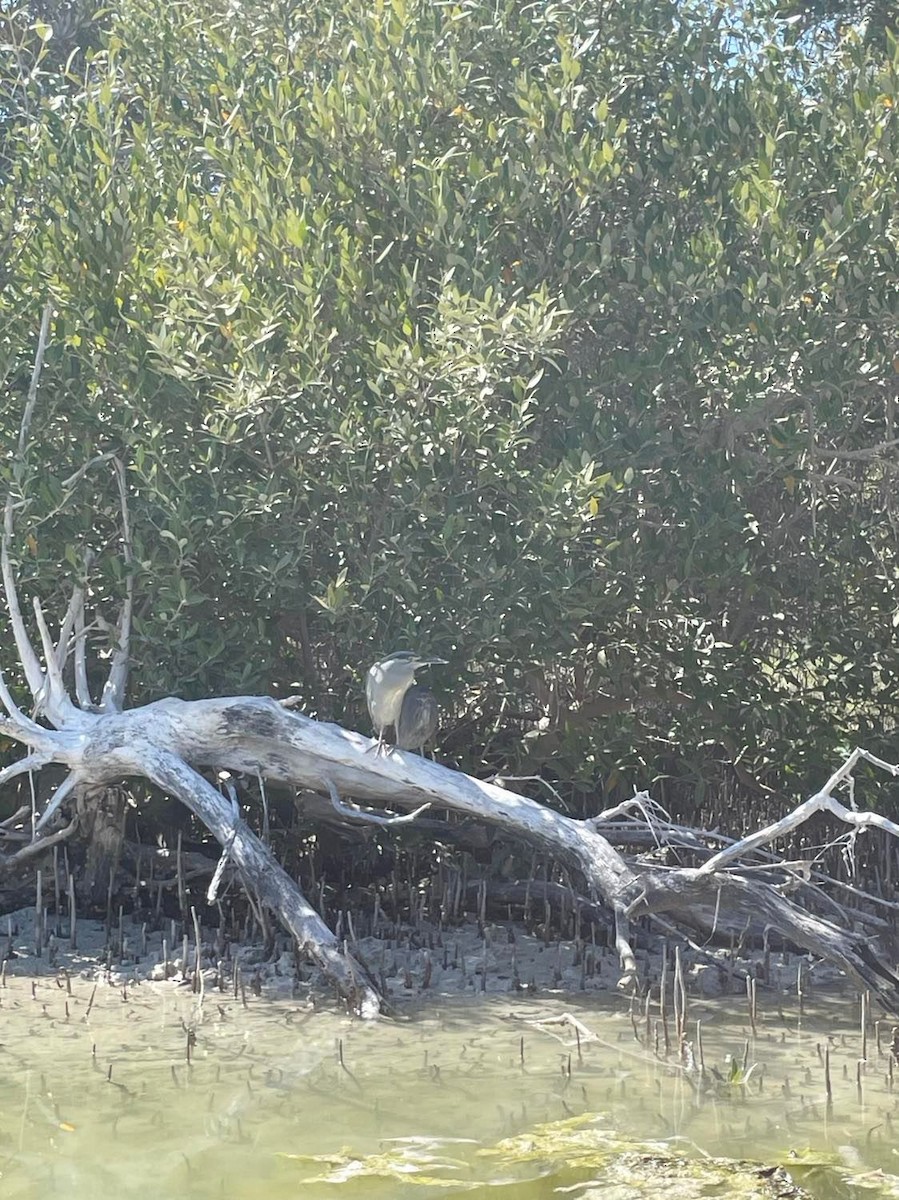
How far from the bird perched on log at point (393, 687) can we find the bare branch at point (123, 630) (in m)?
1.56

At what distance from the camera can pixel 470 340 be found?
291 inches

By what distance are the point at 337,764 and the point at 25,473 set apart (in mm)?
2310

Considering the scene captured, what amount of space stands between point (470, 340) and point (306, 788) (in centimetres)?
278

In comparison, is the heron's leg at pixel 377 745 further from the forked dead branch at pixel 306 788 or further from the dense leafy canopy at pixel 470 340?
the dense leafy canopy at pixel 470 340

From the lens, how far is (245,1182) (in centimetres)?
484

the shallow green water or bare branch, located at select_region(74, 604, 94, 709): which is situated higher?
bare branch, located at select_region(74, 604, 94, 709)

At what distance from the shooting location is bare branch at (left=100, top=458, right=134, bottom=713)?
8188mm

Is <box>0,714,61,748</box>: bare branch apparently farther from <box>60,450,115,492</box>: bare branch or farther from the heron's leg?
the heron's leg

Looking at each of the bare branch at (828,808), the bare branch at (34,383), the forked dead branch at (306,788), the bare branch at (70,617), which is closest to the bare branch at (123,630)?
the forked dead branch at (306,788)

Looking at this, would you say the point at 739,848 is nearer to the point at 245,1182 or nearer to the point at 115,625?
the point at 245,1182

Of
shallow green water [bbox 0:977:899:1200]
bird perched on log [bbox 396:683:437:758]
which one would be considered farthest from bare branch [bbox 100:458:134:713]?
shallow green water [bbox 0:977:899:1200]

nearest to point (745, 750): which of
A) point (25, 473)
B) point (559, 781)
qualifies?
point (559, 781)

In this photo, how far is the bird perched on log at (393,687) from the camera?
24.4 ft

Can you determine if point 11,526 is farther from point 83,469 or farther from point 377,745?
point 377,745
